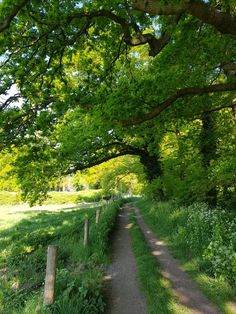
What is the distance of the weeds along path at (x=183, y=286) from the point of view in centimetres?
667

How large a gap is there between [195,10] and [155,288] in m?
6.34

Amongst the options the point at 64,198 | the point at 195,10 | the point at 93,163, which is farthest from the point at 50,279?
the point at 64,198

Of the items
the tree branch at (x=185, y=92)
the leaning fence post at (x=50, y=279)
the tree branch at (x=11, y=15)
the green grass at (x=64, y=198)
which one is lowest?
the leaning fence post at (x=50, y=279)

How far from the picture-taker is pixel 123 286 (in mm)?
8305

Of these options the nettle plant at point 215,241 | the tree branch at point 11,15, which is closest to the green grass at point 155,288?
the nettle plant at point 215,241

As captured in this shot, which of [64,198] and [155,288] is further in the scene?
[64,198]

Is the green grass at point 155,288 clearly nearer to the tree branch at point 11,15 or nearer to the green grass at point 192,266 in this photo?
the green grass at point 192,266

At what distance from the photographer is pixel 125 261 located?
10.9 m

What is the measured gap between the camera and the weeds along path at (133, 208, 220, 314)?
667 cm

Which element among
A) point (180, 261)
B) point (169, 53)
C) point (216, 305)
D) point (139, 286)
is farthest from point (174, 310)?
point (169, 53)

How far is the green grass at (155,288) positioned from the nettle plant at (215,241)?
4.25 feet

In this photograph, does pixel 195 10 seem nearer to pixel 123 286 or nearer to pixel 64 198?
pixel 123 286

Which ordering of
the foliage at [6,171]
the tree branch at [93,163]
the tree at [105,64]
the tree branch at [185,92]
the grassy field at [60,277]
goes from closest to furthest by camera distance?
the grassy field at [60,277] → the tree at [105,64] → the tree branch at [185,92] → the foliage at [6,171] → the tree branch at [93,163]

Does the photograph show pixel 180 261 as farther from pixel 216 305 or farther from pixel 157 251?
pixel 216 305
